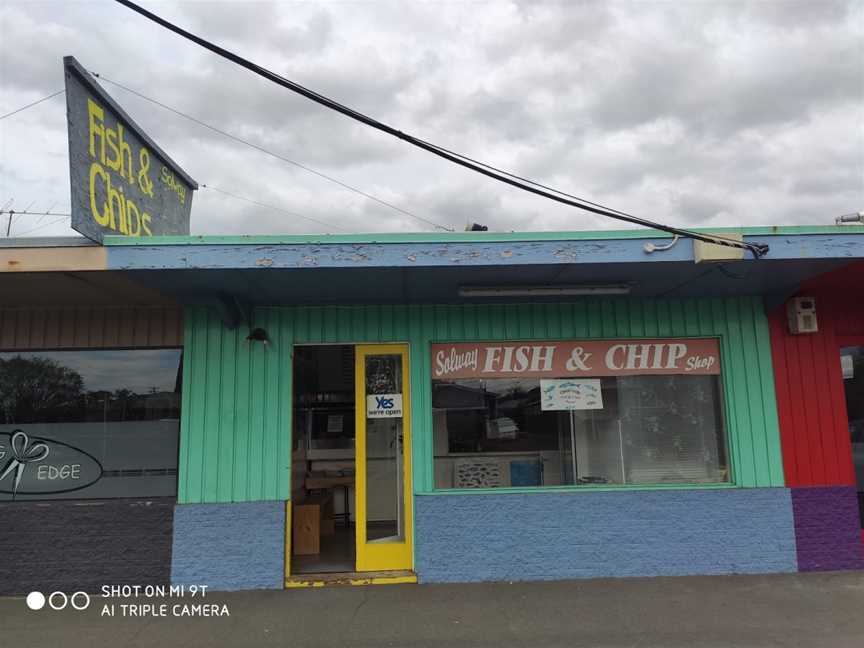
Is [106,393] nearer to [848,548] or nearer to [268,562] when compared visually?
[268,562]

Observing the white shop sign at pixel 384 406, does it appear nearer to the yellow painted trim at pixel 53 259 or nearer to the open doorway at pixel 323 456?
the open doorway at pixel 323 456

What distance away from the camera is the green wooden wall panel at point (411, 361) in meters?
6.45

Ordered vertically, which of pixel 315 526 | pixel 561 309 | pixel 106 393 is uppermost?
pixel 561 309

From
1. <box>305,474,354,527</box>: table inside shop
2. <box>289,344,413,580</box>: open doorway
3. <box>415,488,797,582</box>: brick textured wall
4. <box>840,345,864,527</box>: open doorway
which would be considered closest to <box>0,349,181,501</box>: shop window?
<box>289,344,413,580</box>: open doorway

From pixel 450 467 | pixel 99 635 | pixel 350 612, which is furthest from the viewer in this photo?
pixel 450 467

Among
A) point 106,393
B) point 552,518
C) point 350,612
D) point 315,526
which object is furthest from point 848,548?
point 106,393

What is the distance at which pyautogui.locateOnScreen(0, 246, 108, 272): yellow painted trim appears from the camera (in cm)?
519

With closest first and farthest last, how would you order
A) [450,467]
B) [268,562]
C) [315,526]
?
[268,562]
[450,467]
[315,526]

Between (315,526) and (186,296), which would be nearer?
(186,296)

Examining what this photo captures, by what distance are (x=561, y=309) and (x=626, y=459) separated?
1749mm

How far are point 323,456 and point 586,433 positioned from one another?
384 cm

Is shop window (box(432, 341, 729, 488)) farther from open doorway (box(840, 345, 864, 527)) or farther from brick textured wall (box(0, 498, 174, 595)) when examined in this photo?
brick textured wall (box(0, 498, 174, 595))

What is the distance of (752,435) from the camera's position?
6.72 m

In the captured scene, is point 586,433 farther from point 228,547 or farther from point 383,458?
point 228,547
